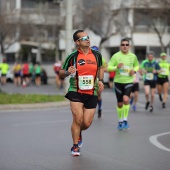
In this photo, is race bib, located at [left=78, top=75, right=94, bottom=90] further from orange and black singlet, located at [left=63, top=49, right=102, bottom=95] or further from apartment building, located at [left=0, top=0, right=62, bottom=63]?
apartment building, located at [left=0, top=0, right=62, bottom=63]

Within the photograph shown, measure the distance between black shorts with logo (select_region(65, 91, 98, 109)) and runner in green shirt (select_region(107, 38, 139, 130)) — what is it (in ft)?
11.6

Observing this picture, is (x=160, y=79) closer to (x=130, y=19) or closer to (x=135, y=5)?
(x=135, y=5)

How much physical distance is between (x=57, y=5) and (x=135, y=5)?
1787cm

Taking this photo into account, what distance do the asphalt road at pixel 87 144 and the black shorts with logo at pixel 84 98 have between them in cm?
76

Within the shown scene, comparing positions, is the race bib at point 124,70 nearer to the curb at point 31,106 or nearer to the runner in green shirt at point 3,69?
the curb at point 31,106

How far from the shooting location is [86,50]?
29.3ft

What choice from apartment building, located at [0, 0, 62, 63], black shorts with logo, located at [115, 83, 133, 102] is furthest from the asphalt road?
apartment building, located at [0, 0, 62, 63]

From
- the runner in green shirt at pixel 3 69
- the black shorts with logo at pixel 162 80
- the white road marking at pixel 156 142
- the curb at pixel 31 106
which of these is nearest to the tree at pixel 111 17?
the runner in green shirt at pixel 3 69

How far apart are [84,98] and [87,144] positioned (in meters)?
1.44

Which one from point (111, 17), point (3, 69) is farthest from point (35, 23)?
point (3, 69)

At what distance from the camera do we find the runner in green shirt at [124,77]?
40.9 feet

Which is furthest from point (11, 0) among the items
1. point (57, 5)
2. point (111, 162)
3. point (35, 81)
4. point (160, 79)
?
point (111, 162)

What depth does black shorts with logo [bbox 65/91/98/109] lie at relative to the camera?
8.89 m

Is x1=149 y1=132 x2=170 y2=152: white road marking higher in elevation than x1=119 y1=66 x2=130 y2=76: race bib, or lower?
lower
